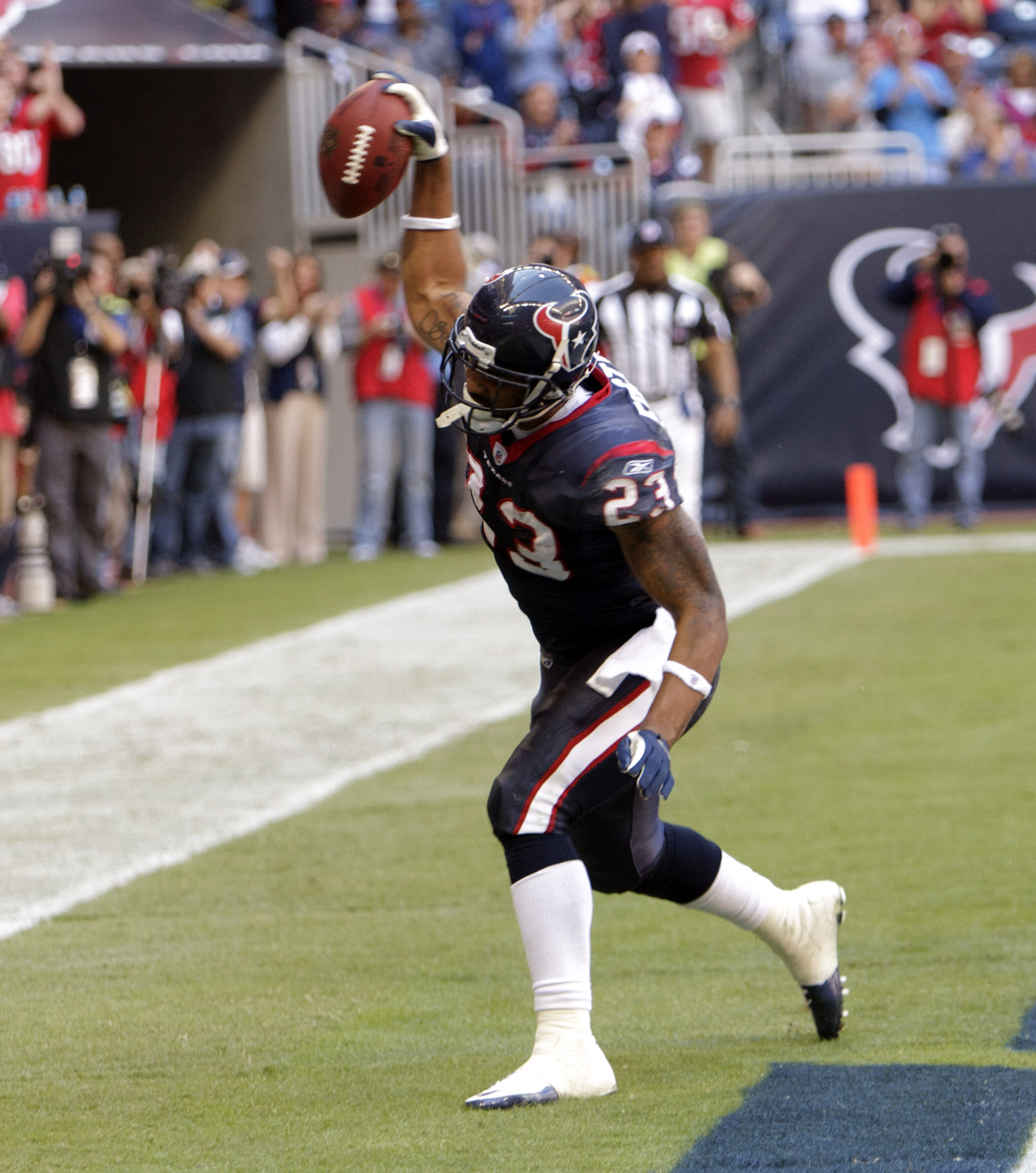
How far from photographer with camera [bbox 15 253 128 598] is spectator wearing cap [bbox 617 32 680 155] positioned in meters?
6.13

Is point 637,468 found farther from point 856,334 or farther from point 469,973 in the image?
point 856,334

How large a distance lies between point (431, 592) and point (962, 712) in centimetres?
460

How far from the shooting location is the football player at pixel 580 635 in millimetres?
3420

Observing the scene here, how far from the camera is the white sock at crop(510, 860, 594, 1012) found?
3.50 metres

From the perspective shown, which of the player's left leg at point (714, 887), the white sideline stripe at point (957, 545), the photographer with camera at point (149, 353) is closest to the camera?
the player's left leg at point (714, 887)

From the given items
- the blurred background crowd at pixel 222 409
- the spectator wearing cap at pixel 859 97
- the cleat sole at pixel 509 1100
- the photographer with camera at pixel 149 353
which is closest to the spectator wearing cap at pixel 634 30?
the spectator wearing cap at pixel 859 97

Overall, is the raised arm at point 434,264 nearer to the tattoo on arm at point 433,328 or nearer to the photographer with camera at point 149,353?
the tattoo on arm at point 433,328

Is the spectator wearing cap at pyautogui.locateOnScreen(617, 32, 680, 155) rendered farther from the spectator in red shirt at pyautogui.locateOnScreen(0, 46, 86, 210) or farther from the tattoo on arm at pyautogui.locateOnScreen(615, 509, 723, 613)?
the tattoo on arm at pyautogui.locateOnScreen(615, 509, 723, 613)

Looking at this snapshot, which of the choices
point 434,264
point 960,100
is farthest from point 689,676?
point 960,100

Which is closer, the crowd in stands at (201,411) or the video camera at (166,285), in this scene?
the crowd in stands at (201,411)

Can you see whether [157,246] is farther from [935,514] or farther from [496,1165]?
[496,1165]

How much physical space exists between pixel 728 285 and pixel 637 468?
1069 cm

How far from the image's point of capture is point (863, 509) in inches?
523

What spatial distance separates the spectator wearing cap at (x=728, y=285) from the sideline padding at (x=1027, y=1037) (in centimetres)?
925
